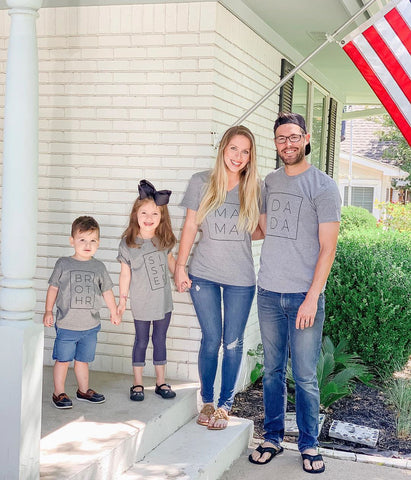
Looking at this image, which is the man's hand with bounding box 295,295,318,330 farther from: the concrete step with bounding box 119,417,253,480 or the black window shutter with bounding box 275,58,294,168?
the black window shutter with bounding box 275,58,294,168

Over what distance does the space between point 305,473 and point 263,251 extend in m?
1.35

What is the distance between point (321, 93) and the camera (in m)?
9.27

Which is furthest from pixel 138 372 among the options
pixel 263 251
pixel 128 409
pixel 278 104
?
pixel 278 104

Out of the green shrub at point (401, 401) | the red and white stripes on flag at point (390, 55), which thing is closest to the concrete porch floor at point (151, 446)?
the green shrub at point (401, 401)

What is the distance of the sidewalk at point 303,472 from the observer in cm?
418

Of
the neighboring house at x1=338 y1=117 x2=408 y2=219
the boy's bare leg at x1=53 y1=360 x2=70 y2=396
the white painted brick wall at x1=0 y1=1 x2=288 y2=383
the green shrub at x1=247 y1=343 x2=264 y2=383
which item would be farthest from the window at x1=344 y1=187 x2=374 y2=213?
the boy's bare leg at x1=53 y1=360 x2=70 y2=396

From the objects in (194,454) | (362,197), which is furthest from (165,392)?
(362,197)

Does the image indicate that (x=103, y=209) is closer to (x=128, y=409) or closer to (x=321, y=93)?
(x=128, y=409)

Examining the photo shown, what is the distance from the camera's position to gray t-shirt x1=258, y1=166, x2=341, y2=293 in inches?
155

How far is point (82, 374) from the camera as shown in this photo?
4.25 metres

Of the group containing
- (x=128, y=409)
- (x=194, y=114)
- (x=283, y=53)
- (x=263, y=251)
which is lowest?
(x=128, y=409)

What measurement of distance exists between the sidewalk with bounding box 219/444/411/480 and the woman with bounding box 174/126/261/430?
56 cm

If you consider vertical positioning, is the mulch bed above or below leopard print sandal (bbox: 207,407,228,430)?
below

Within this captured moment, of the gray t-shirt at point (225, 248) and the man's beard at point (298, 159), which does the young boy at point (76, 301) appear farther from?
the man's beard at point (298, 159)
